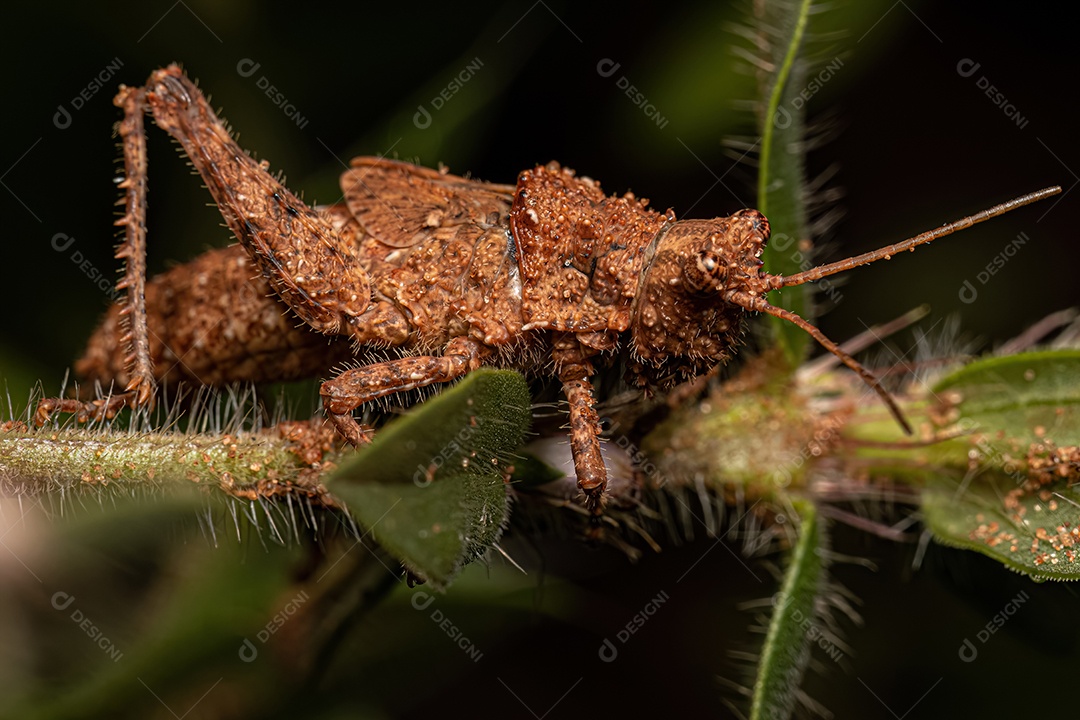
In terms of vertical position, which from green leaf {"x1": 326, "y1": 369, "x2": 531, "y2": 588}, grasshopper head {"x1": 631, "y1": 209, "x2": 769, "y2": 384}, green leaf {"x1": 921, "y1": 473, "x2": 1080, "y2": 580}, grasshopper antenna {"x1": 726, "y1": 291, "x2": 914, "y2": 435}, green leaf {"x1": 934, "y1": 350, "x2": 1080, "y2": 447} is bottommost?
green leaf {"x1": 921, "y1": 473, "x2": 1080, "y2": 580}

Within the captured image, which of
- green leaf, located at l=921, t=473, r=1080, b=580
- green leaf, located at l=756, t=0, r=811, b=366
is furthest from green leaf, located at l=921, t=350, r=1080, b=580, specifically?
green leaf, located at l=756, t=0, r=811, b=366

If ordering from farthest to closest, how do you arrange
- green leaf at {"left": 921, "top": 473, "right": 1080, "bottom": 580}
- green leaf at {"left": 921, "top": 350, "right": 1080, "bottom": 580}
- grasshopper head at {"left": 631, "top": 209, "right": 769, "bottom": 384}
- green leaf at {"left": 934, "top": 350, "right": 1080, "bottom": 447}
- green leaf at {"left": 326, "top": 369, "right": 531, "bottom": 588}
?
1. grasshopper head at {"left": 631, "top": 209, "right": 769, "bottom": 384}
2. green leaf at {"left": 934, "top": 350, "right": 1080, "bottom": 447}
3. green leaf at {"left": 921, "top": 350, "right": 1080, "bottom": 580}
4. green leaf at {"left": 921, "top": 473, "right": 1080, "bottom": 580}
5. green leaf at {"left": 326, "top": 369, "right": 531, "bottom": 588}

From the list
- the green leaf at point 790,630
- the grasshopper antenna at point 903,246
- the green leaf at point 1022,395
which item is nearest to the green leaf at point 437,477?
the green leaf at point 790,630

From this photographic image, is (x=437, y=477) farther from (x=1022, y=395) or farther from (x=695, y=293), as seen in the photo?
(x=1022, y=395)

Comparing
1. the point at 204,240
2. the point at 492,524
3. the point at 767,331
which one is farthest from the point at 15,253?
the point at 767,331

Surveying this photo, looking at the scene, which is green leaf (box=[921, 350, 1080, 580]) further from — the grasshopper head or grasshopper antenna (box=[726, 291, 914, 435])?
the grasshopper head

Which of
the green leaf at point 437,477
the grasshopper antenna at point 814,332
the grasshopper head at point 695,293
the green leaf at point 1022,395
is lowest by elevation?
the green leaf at point 1022,395

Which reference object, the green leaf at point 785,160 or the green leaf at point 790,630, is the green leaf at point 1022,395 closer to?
the green leaf at point 785,160
